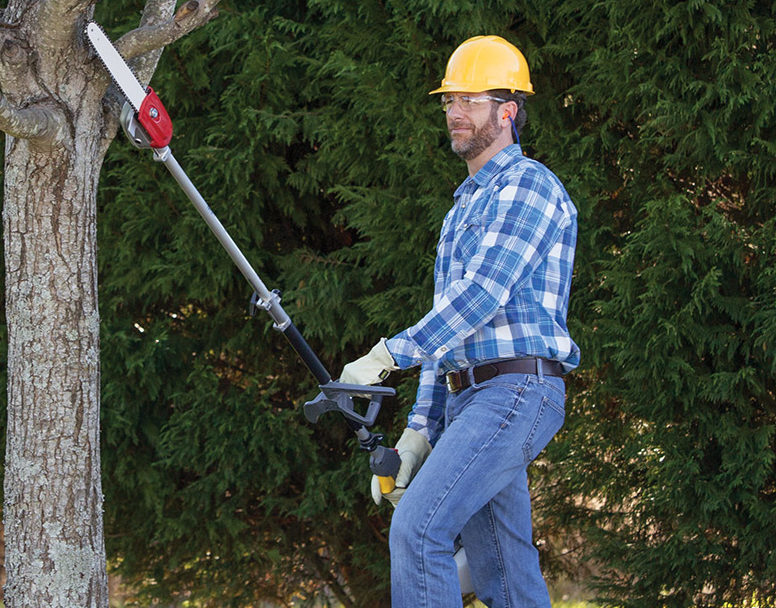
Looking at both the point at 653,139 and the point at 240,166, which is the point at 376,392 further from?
the point at 240,166

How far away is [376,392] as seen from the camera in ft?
8.28

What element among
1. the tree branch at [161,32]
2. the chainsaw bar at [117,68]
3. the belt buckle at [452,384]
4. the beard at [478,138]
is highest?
the tree branch at [161,32]

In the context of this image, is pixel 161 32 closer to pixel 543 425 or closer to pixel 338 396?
pixel 338 396

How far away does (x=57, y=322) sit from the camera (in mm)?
3086

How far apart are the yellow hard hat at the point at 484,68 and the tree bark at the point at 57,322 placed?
764 millimetres

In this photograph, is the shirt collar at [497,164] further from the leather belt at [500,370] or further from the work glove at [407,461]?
the work glove at [407,461]

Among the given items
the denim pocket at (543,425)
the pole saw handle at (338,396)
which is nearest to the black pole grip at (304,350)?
the pole saw handle at (338,396)

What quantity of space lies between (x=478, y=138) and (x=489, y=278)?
0.49 meters

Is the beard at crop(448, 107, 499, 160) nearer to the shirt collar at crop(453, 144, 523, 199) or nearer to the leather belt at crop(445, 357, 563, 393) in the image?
the shirt collar at crop(453, 144, 523, 199)

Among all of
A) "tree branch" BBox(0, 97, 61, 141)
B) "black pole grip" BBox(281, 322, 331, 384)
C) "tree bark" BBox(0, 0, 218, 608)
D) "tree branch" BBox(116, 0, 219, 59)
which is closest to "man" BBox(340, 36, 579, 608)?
"black pole grip" BBox(281, 322, 331, 384)

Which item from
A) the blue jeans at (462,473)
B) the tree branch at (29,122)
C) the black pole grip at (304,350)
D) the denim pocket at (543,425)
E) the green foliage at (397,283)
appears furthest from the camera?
the green foliage at (397,283)

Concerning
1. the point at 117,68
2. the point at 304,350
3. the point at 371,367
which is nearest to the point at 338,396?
the point at 371,367

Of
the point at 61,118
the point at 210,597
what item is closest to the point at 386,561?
the point at 210,597

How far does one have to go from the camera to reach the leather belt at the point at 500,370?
2.63 meters
